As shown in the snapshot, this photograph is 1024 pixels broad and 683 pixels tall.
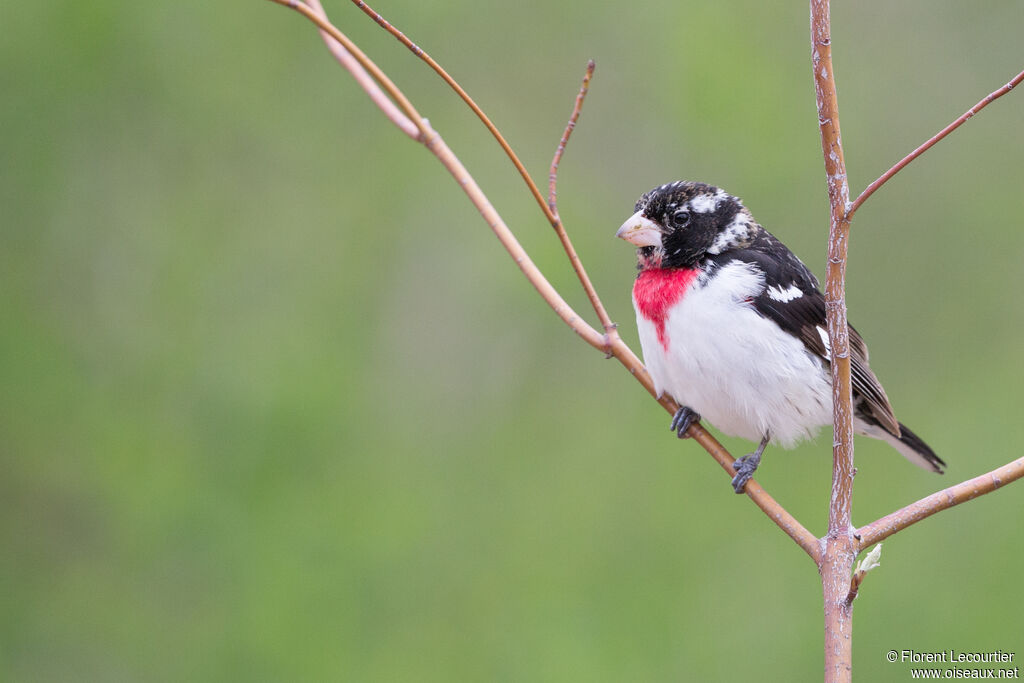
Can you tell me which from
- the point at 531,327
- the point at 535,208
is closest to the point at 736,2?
the point at 535,208

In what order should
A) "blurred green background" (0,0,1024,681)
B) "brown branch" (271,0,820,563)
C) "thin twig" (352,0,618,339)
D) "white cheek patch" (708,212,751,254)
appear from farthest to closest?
1. "blurred green background" (0,0,1024,681)
2. "white cheek patch" (708,212,751,254)
3. "brown branch" (271,0,820,563)
4. "thin twig" (352,0,618,339)

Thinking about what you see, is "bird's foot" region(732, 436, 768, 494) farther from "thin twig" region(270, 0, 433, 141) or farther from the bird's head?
"thin twig" region(270, 0, 433, 141)

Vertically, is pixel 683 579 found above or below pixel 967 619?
below

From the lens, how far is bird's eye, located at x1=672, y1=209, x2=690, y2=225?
12.7 feet

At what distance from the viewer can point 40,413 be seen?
671 centimetres

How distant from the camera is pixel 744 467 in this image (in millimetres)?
3699

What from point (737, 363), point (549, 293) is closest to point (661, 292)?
point (737, 363)

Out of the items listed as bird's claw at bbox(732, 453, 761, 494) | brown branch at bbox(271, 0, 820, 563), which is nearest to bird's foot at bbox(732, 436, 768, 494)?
bird's claw at bbox(732, 453, 761, 494)

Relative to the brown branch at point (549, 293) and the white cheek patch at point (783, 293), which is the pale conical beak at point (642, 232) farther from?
the brown branch at point (549, 293)

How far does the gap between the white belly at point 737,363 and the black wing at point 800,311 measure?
38 millimetres

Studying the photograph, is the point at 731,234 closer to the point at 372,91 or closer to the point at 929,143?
the point at 372,91

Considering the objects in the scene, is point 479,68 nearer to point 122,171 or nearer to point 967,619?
point 122,171

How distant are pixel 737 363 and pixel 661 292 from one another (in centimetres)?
35

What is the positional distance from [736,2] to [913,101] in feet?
4.49
